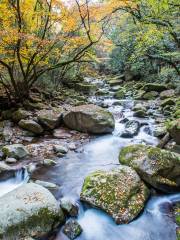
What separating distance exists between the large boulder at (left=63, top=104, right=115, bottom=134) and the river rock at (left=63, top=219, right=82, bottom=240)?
507 cm

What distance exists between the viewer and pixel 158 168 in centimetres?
581

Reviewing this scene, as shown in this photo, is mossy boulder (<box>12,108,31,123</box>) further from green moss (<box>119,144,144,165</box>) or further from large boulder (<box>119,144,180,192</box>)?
large boulder (<box>119,144,180,192</box>)

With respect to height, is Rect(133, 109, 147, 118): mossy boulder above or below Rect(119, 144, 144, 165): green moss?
below

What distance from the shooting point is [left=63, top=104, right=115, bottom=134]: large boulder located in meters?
9.62

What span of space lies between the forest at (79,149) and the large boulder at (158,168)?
21 mm

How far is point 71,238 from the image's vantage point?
4508mm

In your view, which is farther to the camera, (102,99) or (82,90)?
(82,90)

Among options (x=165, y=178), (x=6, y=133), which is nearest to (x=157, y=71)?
(x=6, y=133)

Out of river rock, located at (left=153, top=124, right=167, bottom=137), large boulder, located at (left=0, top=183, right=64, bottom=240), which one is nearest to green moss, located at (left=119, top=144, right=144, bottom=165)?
large boulder, located at (left=0, top=183, right=64, bottom=240)

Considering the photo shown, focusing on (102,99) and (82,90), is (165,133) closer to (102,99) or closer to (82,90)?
(102,99)

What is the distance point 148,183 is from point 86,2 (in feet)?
22.6

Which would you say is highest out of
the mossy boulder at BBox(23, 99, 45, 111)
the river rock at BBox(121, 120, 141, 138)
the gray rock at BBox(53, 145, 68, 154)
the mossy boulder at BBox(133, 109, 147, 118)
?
the mossy boulder at BBox(23, 99, 45, 111)

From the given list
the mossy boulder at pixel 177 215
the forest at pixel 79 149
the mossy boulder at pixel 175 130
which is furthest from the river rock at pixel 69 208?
the mossy boulder at pixel 175 130

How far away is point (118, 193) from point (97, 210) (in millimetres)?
517
